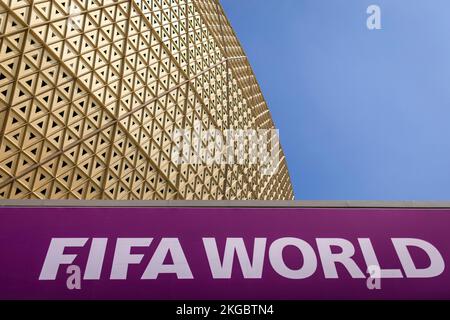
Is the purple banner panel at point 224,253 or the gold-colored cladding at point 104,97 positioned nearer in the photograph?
the purple banner panel at point 224,253

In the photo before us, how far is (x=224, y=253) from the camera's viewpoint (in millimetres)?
7246

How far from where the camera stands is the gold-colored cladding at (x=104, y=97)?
1650 centimetres

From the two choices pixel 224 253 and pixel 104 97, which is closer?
pixel 224 253

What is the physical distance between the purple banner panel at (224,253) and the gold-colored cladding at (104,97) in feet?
33.8

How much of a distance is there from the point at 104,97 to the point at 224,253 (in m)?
15.8

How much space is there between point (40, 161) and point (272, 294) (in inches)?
531

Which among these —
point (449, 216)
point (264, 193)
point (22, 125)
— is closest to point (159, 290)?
point (449, 216)

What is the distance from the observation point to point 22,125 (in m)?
16.5

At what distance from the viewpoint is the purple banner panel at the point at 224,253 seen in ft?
22.6

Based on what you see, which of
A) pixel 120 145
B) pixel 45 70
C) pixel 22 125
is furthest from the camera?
pixel 120 145

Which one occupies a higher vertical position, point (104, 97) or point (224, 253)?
point (104, 97)

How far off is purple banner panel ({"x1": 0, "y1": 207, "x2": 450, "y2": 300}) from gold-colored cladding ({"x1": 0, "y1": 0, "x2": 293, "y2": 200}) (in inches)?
405

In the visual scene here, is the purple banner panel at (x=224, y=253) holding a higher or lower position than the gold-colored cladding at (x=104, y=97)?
lower
